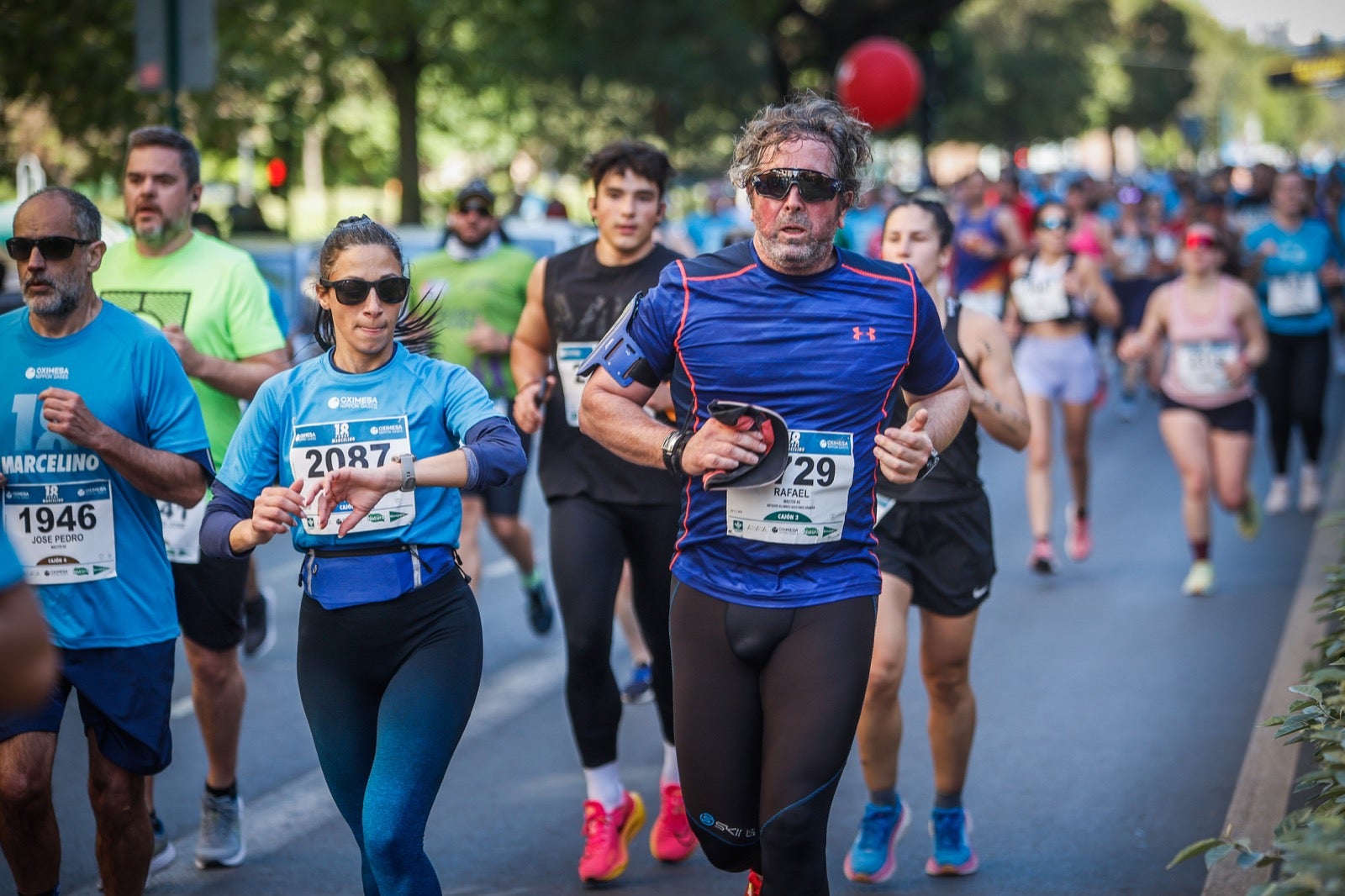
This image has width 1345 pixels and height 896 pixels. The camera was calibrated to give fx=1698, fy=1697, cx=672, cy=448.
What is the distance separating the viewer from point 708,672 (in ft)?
12.9

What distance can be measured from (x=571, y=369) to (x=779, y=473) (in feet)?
6.60

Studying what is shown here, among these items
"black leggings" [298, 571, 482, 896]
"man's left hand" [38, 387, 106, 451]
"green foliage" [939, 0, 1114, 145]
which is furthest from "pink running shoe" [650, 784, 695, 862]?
"green foliage" [939, 0, 1114, 145]

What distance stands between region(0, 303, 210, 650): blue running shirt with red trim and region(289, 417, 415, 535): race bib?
53 centimetres

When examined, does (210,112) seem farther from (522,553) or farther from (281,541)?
(522,553)

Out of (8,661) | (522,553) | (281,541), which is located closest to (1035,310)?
(522,553)

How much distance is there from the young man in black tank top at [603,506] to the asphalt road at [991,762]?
0.22 meters

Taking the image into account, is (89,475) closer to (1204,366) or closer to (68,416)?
(68,416)

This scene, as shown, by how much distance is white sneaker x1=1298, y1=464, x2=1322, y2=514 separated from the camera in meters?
11.6

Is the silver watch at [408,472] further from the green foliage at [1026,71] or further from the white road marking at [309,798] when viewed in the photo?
the green foliage at [1026,71]

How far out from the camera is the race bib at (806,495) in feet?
12.7

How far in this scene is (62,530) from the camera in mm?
4320

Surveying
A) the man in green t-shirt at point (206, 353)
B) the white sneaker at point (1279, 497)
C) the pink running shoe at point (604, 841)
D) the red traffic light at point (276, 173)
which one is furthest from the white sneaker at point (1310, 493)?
the red traffic light at point (276, 173)

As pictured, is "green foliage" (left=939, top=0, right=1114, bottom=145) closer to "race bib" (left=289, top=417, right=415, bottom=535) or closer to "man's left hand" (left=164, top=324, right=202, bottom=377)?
"man's left hand" (left=164, top=324, right=202, bottom=377)

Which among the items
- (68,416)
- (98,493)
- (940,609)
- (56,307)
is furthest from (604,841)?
(56,307)
